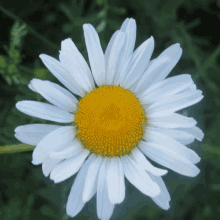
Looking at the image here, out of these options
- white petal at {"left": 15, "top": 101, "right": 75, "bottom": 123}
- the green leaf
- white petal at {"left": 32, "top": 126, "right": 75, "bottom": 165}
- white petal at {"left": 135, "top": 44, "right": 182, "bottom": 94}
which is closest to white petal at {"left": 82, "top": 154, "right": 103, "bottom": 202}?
white petal at {"left": 32, "top": 126, "right": 75, "bottom": 165}

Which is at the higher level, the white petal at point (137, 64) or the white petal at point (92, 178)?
the white petal at point (137, 64)

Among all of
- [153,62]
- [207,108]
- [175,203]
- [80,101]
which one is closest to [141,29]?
[207,108]

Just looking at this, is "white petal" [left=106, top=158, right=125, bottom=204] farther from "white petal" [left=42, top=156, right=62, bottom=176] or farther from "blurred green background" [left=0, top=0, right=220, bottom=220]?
"blurred green background" [left=0, top=0, right=220, bottom=220]

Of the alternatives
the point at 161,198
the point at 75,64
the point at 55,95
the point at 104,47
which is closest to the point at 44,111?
the point at 55,95

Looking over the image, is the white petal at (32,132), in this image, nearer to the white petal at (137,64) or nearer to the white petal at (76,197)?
the white petal at (76,197)

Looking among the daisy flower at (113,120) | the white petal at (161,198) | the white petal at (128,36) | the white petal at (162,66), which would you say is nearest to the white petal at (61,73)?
the daisy flower at (113,120)

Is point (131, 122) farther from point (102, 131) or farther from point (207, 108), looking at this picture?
point (207, 108)

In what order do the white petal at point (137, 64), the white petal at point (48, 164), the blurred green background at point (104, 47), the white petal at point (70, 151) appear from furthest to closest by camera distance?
the blurred green background at point (104, 47), the white petal at point (137, 64), the white petal at point (48, 164), the white petal at point (70, 151)
